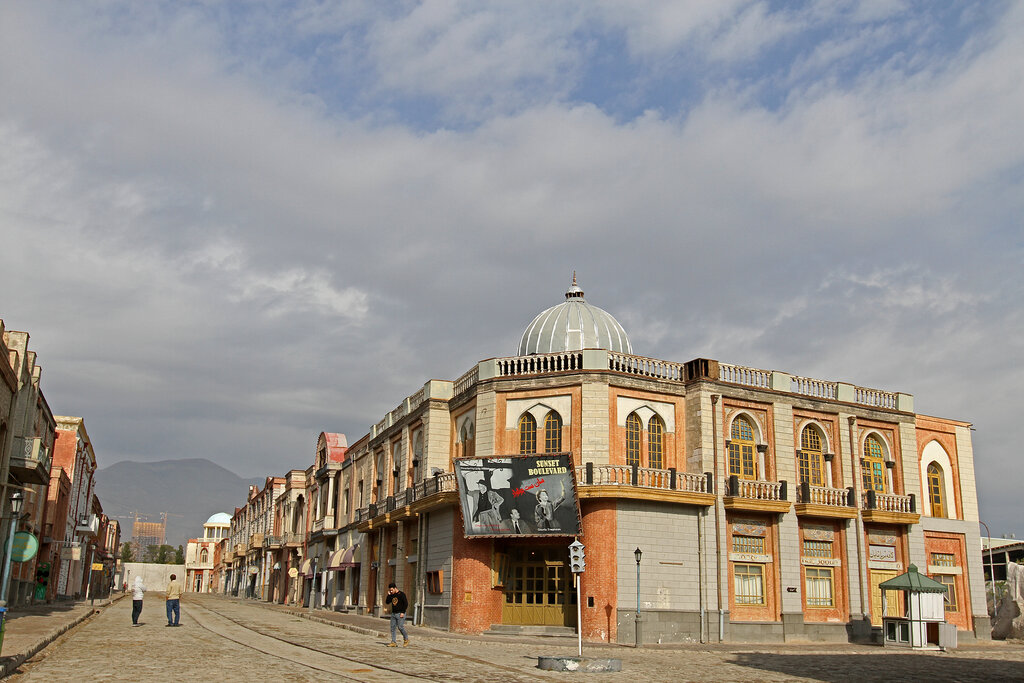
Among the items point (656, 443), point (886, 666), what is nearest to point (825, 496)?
point (656, 443)

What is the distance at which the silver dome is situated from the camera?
121 feet

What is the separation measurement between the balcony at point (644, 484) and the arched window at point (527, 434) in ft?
8.13

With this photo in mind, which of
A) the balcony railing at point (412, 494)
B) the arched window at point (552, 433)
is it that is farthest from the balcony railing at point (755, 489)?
the balcony railing at point (412, 494)

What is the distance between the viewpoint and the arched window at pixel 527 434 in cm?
3175

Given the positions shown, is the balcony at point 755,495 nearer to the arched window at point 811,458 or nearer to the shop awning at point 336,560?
the arched window at point 811,458

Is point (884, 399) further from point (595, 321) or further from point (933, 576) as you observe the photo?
point (595, 321)

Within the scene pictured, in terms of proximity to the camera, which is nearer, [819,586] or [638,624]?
[638,624]

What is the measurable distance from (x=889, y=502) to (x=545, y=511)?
Result: 1449cm

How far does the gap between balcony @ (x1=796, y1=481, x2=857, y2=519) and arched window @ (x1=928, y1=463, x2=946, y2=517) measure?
6.16m

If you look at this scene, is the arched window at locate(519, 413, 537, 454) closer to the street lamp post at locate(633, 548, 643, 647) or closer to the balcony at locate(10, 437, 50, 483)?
the street lamp post at locate(633, 548, 643, 647)

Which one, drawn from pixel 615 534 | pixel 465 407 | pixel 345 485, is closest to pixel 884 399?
pixel 615 534

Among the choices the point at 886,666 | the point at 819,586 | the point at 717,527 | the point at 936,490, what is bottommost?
the point at 886,666

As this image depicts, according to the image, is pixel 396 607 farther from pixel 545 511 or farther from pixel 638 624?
pixel 638 624

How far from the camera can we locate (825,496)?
32844 mm
